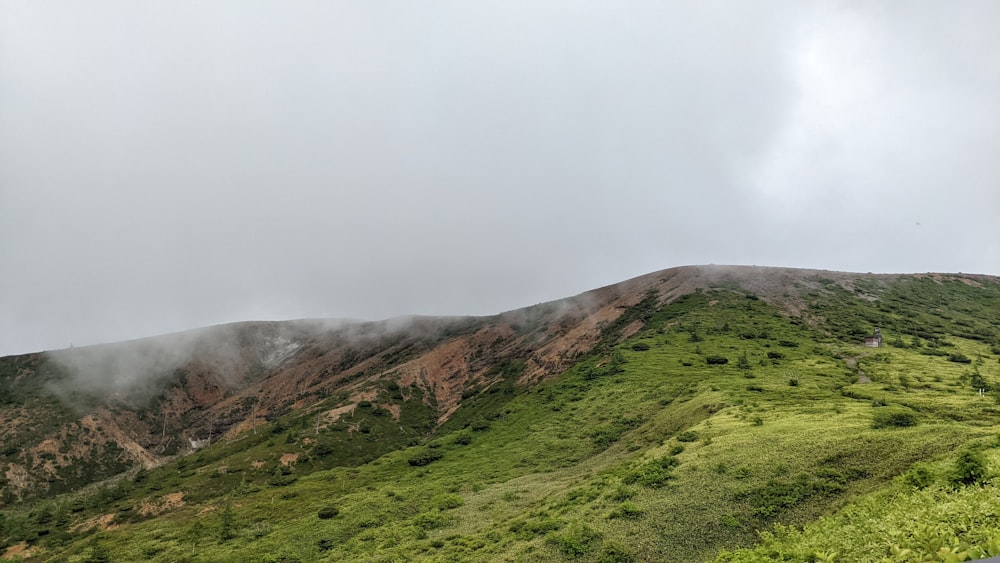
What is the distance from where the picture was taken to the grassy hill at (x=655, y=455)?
23.1m

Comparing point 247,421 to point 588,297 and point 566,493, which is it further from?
point 566,493

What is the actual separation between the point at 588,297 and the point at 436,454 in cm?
8175

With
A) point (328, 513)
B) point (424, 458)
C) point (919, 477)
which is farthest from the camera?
point (424, 458)

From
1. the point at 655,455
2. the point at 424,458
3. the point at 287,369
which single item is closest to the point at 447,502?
the point at 655,455

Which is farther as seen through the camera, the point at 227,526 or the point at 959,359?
the point at 959,359

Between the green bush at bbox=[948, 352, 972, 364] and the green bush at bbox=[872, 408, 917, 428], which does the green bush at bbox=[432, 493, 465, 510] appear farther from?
the green bush at bbox=[948, 352, 972, 364]

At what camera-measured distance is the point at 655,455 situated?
123 ft

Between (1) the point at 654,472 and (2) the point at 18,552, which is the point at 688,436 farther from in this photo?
(2) the point at 18,552

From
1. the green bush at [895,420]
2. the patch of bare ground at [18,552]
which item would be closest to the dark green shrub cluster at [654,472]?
the green bush at [895,420]

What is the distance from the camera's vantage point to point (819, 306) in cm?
10200

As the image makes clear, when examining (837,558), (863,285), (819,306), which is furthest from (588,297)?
(837,558)

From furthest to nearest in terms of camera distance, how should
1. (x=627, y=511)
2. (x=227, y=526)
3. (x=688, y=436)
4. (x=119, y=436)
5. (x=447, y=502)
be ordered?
(x=119, y=436)
(x=227, y=526)
(x=447, y=502)
(x=688, y=436)
(x=627, y=511)

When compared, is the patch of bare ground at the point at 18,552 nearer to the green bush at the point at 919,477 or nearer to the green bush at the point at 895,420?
the green bush at the point at 919,477

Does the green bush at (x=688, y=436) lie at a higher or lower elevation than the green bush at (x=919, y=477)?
lower
